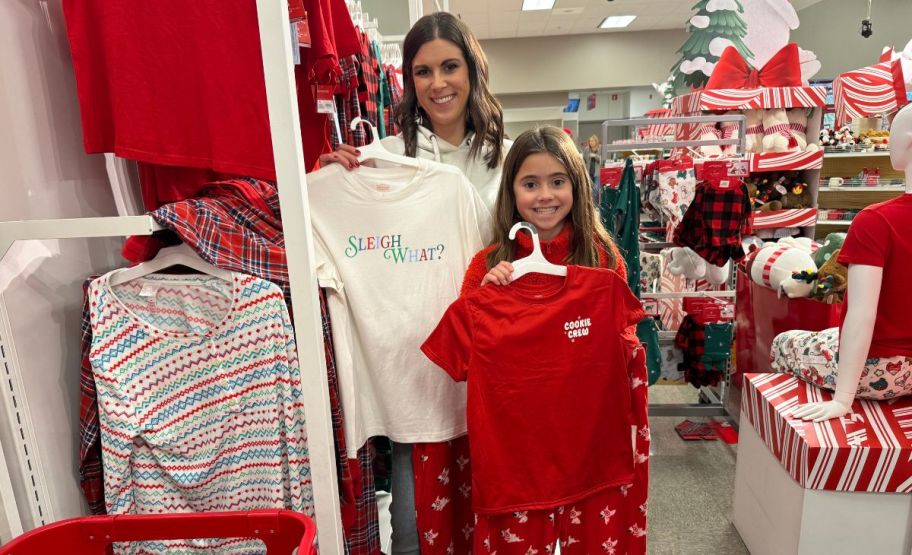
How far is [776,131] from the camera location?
407cm

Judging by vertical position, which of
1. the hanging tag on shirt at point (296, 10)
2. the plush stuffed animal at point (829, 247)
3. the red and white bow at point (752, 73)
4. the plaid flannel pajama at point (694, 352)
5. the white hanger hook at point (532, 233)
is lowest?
the plaid flannel pajama at point (694, 352)

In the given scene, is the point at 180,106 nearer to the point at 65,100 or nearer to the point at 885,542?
the point at 65,100

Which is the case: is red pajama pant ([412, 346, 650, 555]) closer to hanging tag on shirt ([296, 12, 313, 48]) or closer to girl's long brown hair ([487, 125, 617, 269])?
girl's long brown hair ([487, 125, 617, 269])

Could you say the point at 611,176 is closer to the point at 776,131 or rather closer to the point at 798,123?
the point at 776,131

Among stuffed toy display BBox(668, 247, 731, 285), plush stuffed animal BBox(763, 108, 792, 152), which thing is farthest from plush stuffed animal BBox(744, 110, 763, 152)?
stuffed toy display BBox(668, 247, 731, 285)

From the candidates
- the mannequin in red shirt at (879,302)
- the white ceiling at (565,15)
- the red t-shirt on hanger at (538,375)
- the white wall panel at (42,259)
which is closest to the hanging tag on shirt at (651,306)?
the mannequin in red shirt at (879,302)

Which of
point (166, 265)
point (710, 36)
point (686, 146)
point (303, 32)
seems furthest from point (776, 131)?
point (166, 265)

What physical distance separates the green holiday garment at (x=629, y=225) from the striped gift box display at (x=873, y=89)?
3023 millimetres

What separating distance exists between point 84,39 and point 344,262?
789mm

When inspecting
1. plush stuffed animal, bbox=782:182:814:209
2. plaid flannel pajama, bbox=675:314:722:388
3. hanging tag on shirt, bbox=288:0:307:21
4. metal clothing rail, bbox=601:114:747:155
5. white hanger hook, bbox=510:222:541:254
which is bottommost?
plaid flannel pajama, bbox=675:314:722:388

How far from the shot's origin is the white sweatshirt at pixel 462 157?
5.62ft

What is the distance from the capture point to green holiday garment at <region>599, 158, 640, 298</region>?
2.50 metres

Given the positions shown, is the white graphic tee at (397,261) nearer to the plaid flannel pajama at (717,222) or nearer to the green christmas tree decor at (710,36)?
the plaid flannel pajama at (717,222)

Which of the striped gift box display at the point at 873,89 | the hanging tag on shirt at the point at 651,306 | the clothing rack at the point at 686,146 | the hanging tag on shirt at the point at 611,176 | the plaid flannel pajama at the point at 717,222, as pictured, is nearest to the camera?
the plaid flannel pajama at the point at 717,222
